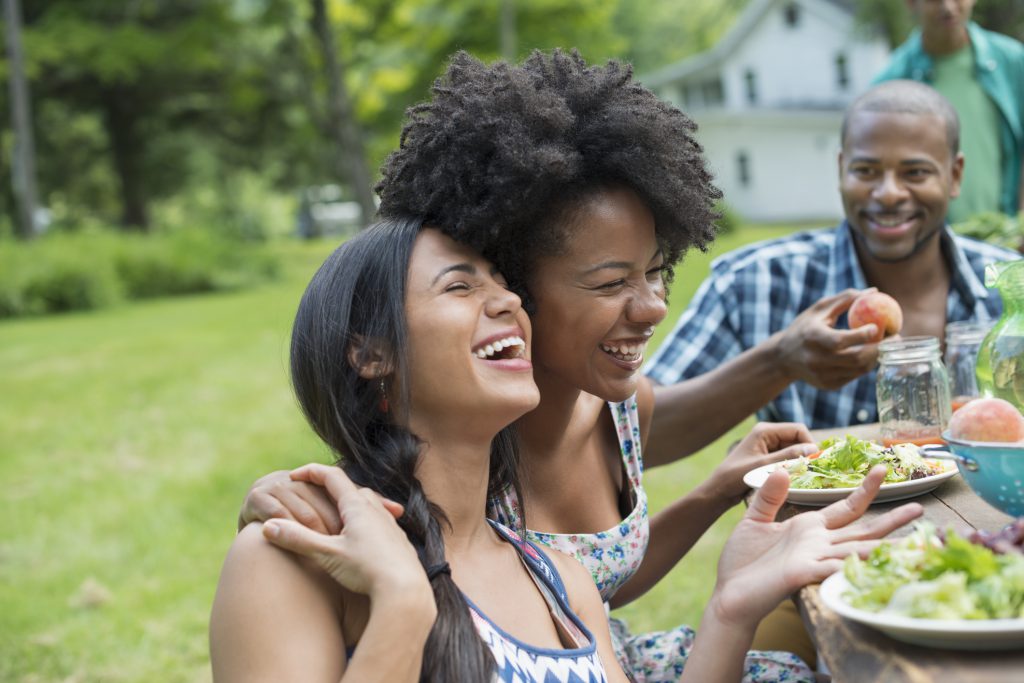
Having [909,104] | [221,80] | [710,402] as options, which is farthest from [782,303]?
[221,80]

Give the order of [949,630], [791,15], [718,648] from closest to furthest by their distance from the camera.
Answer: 1. [949,630]
2. [718,648]
3. [791,15]

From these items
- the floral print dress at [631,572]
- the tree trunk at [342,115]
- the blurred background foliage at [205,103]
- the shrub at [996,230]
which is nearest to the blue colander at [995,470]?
the floral print dress at [631,572]

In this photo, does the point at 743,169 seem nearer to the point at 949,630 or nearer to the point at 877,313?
the point at 877,313

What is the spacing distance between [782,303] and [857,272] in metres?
0.27

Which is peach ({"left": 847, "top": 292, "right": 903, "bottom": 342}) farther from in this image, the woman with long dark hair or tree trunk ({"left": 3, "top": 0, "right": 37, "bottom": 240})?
tree trunk ({"left": 3, "top": 0, "right": 37, "bottom": 240})

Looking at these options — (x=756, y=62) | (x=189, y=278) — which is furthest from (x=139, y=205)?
(x=756, y=62)

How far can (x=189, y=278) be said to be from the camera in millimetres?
21750

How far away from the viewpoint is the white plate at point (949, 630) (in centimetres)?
135

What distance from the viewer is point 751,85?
37.9 meters

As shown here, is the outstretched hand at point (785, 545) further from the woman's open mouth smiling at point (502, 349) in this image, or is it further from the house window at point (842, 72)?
the house window at point (842, 72)

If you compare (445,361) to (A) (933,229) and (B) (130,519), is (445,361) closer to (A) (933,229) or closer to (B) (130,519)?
(A) (933,229)

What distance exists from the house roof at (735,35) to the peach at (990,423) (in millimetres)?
33782

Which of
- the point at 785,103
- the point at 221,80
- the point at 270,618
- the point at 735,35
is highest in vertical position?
the point at 221,80

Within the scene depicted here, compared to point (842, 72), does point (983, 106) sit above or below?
above
